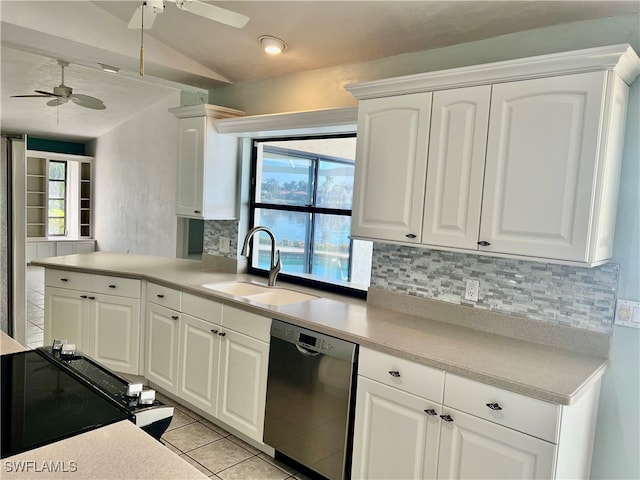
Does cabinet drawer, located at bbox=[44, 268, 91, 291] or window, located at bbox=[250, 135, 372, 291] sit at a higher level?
window, located at bbox=[250, 135, 372, 291]

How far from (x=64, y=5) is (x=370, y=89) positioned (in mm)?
1959

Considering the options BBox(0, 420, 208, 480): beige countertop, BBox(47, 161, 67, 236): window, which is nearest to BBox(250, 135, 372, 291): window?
BBox(0, 420, 208, 480): beige countertop

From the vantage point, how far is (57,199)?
8359mm

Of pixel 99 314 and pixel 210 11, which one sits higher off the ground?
pixel 210 11

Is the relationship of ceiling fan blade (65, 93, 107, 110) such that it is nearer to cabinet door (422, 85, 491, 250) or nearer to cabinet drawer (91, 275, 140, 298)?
cabinet drawer (91, 275, 140, 298)

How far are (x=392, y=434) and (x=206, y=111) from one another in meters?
2.58

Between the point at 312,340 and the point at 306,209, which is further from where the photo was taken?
the point at 306,209

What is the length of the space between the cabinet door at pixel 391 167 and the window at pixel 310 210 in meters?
0.58

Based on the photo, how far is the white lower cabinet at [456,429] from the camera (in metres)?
1.63

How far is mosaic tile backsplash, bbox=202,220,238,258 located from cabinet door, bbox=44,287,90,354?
1021mm

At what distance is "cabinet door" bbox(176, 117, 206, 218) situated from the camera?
3.48 meters

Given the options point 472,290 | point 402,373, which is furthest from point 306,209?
point 402,373

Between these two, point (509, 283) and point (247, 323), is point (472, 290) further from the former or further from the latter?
point (247, 323)

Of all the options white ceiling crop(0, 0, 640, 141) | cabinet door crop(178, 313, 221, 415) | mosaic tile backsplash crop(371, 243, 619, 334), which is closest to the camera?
mosaic tile backsplash crop(371, 243, 619, 334)
